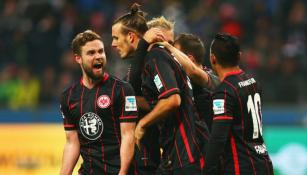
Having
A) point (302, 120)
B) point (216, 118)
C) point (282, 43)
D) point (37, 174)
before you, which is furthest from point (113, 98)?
point (282, 43)

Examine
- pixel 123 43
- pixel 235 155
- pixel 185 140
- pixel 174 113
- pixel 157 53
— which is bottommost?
pixel 235 155

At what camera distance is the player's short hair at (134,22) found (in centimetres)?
645

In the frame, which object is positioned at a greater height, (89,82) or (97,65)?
(97,65)

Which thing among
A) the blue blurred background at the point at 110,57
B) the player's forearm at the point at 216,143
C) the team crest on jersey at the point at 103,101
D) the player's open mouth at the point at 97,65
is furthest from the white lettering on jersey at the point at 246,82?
the blue blurred background at the point at 110,57

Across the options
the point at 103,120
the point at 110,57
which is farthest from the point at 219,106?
the point at 110,57

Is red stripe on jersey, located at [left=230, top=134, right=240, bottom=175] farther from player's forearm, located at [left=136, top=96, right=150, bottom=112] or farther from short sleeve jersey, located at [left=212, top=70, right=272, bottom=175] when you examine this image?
player's forearm, located at [left=136, top=96, right=150, bottom=112]

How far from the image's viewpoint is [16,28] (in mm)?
14484

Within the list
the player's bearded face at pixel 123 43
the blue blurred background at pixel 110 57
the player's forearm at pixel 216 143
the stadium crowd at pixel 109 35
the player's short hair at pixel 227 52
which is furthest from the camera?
the stadium crowd at pixel 109 35

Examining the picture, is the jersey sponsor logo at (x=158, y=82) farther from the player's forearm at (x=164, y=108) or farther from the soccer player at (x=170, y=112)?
the player's forearm at (x=164, y=108)

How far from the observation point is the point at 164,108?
592 centimetres

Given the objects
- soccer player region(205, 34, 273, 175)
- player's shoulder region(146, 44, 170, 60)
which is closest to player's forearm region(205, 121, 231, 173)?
soccer player region(205, 34, 273, 175)

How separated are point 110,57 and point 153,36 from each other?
715 centimetres

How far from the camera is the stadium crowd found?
13.0 metres

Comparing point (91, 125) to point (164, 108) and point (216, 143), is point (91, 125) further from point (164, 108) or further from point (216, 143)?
point (216, 143)
